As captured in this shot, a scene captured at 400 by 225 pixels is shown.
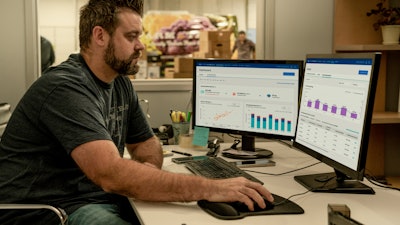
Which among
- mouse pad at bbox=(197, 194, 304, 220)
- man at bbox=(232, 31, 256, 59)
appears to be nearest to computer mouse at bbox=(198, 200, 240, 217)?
mouse pad at bbox=(197, 194, 304, 220)

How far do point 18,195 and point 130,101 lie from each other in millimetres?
638

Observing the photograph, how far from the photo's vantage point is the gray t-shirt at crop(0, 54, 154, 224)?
1.58 metres

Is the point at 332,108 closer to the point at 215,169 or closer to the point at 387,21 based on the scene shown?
the point at 215,169

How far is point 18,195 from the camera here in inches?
65.9

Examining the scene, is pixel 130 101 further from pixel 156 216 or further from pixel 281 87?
pixel 156 216

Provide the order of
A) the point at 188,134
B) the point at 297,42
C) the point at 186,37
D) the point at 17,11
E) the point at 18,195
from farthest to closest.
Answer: the point at 186,37, the point at 297,42, the point at 17,11, the point at 188,134, the point at 18,195

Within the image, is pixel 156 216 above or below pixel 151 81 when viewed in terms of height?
below

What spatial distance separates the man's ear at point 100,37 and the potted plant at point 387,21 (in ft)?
5.48

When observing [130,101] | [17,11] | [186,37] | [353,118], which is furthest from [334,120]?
[186,37]

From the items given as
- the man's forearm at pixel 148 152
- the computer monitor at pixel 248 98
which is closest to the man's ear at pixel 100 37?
the man's forearm at pixel 148 152

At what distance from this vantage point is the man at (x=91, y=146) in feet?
4.93

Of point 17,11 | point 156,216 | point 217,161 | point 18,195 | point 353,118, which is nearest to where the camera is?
point 156,216

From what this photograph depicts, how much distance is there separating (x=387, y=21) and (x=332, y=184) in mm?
1489

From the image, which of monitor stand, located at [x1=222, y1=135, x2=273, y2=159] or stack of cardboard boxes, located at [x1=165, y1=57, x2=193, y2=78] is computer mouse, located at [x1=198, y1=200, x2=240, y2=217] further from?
stack of cardboard boxes, located at [x1=165, y1=57, x2=193, y2=78]
